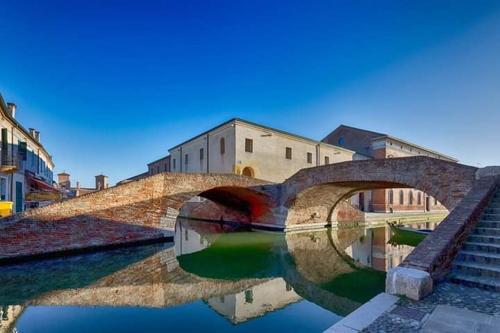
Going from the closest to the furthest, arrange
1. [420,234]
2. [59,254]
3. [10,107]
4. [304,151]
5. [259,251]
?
1. [59,254]
2. [259,251]
3. [420,234]
4. [10,107]
5. [304,151]

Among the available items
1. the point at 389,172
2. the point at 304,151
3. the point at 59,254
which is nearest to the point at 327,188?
the point at 389,172

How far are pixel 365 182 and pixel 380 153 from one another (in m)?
16.6

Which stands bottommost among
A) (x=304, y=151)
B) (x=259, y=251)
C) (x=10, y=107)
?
(x=259, y=251)

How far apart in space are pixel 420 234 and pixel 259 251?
8.25 meters

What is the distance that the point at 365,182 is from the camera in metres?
13.2

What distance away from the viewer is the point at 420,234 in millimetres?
13422

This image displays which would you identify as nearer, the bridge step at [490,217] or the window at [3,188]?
the bridge step at [490,217]

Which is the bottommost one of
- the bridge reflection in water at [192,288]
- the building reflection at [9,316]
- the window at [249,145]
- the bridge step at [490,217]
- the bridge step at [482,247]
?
the bridge reflection in water at [192,288]

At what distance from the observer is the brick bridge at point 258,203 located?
5359mm

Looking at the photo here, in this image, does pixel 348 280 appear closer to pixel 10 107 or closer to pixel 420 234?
pixel 420 234

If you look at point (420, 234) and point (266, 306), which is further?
point (420, 234)

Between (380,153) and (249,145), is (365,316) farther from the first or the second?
(380,153)

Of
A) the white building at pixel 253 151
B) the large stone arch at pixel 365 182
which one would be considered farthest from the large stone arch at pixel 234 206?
the white building at pixel 253 151

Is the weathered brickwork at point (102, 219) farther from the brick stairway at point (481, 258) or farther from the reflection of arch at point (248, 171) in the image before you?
the brick stairway at point (481, 258)
